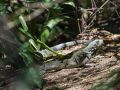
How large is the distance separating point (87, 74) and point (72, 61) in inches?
Result: 16.1

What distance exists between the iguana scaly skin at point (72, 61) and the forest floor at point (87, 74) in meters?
0.07

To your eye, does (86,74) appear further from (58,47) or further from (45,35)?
(45,35)

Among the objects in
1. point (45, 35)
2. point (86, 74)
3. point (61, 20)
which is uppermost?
point (61, 20)

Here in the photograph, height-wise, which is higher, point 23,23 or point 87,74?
point 23,23

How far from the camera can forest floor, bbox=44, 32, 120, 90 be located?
327cm

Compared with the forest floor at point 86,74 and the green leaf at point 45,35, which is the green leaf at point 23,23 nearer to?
the green leaf at point 45,35

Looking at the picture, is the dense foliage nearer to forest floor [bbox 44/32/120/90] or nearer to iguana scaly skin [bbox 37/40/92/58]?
iguana scaly skin [bbox 37/40/92/58]

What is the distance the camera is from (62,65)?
3.86 m

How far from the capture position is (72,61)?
3867 millimetres

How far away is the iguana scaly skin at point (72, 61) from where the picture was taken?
3.85 m

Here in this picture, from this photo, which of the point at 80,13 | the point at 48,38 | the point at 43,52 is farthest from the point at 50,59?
the point at 80,13

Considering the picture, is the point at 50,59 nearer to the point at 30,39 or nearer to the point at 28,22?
the point at 30,39

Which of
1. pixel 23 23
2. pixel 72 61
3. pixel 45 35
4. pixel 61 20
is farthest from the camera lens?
pixel 61 20

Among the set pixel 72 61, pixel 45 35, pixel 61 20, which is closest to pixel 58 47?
pixel 45 35
